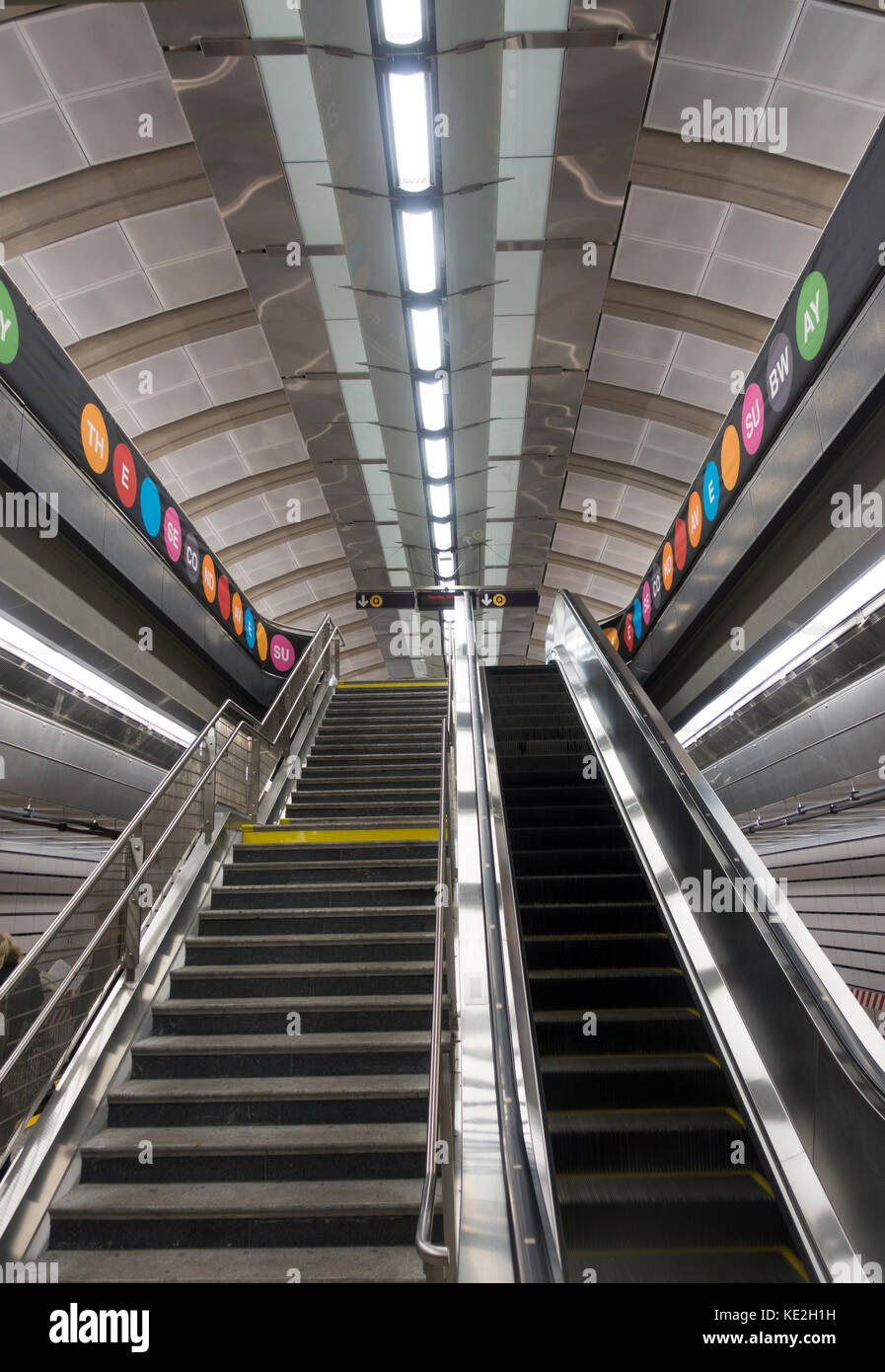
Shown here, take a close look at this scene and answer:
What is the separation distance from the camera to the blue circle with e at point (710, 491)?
7.63 meters

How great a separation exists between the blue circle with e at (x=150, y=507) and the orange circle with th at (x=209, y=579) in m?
1.53

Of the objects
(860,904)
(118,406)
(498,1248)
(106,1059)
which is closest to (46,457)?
(106,1059)

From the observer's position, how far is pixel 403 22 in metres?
5.62

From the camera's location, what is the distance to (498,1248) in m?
2.20

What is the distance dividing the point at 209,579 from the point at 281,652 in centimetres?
307

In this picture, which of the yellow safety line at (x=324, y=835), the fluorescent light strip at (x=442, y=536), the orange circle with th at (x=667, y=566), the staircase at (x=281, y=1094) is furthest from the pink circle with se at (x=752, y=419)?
the fluorescent light strip at (x=442, y=536)

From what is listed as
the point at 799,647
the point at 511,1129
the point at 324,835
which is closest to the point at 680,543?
the point at 799,647

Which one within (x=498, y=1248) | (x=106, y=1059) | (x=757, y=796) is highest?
(x=757, y=796)

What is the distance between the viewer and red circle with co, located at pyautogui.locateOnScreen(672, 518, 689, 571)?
8930mm

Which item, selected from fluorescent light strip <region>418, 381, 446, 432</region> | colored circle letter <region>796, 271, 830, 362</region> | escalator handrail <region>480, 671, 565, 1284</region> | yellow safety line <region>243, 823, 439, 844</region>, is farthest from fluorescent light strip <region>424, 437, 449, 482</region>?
escalator handrail <region>480, 671, 565, 1284</region>

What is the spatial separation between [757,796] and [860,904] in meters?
5.03

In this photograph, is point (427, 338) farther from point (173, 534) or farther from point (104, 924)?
point (104, 924)
